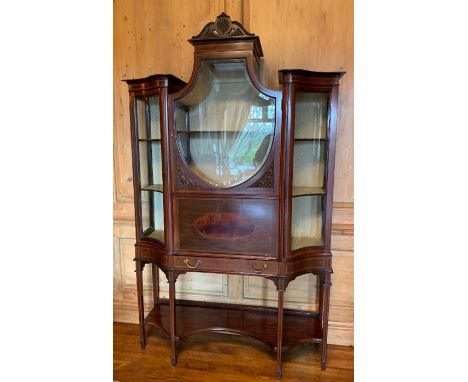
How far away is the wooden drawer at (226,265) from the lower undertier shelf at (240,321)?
1.40ft

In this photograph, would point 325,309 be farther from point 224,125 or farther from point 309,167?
point 224,125

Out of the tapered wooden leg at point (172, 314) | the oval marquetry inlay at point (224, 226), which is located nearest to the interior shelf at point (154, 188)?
the oval marquetry inlay at point (224, 226)

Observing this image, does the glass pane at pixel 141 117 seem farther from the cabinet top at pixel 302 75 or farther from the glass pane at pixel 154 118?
the cabinet top at pixel 302 75

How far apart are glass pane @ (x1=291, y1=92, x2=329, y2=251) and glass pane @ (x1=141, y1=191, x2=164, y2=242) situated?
32.5 inches

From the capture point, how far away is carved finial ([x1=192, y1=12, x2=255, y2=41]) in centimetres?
159

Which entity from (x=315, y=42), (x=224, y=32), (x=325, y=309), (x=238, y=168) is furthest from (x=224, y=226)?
(x=315, y=42)

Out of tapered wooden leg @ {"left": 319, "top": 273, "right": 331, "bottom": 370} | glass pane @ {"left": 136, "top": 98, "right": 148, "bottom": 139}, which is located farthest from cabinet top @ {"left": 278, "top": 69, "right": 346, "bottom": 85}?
tapered wooden leg @ {"left": 319, "top": 273, "right": 331, "bottom": 370}

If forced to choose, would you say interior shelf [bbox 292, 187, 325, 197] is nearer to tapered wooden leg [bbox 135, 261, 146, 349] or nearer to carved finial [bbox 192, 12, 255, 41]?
carved finial [bbox 192, 12, 255, 41]

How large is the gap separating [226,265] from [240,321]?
1.66 ft
